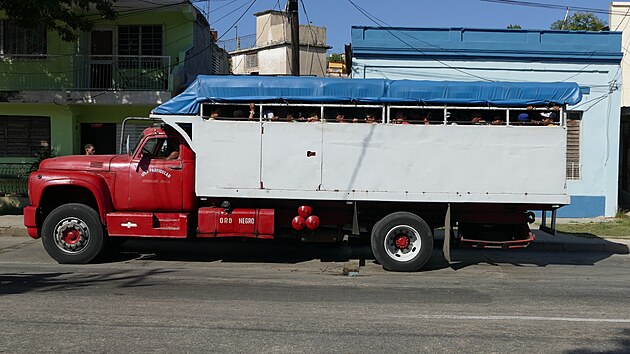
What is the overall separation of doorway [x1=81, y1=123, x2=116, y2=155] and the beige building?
23959 mm

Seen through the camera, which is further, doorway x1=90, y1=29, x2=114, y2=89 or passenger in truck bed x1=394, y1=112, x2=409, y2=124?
doorway x1=90, y1=29, x2=114, y2=89

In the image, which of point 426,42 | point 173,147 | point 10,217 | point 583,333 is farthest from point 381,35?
point 583,333

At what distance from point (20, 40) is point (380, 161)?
1397 centimetres

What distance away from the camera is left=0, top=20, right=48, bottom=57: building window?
18.9 meters

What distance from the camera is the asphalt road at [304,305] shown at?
595 cm

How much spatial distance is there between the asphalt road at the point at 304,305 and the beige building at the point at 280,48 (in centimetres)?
3256

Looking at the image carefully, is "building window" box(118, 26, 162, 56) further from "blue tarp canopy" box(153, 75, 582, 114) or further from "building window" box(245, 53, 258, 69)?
"building window" box(245, 53, 258, 69)

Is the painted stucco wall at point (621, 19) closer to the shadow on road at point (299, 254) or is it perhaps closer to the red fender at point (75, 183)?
the shadow on road at point (299, 254)

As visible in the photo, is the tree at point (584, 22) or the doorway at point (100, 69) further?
the tree at point (584, 22)

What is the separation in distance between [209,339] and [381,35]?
44.0 feet

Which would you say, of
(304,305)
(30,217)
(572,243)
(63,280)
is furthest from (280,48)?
(304,305)

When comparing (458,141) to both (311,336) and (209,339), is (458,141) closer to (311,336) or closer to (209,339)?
(311,336)

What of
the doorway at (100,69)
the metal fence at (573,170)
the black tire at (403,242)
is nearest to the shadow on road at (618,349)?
the black tire at (403,242)

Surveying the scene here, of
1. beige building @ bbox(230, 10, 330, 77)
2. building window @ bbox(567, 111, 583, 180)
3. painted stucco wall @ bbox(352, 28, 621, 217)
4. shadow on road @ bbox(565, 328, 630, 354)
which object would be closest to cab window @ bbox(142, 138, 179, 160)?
shadow on road @ bbox(565, 328, 630, 354)
